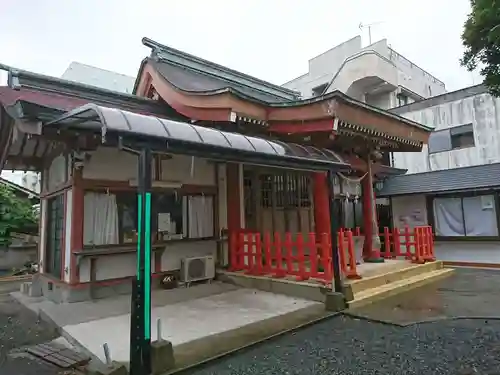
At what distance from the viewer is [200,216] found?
7.61 m

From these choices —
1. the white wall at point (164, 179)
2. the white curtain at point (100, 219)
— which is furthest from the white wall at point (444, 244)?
the white curtain at point (100, 219)

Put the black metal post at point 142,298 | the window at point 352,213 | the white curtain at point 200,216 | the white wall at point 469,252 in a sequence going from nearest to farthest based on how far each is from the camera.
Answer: the black metal post at point 142,298, the white curtain at point 200,216, the white wall at point 469,252, the window at point 352,213

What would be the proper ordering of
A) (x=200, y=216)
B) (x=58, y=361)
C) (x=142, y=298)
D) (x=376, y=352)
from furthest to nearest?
(x=200, y=216)
(x=376, y=352)
(x=58, y=361)
(x=142, y=298)

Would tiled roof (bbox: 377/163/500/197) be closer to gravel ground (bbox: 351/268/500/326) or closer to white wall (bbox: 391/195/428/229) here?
white wall (bbox: 391/195/428/229)

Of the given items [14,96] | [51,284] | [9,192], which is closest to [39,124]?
[14,96]

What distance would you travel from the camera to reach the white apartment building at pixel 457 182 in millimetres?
10523

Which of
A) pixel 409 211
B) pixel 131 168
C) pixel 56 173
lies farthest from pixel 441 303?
pixel 56 173

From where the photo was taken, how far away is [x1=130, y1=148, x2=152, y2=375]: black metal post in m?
3.14

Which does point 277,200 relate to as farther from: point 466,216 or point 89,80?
point 89,80

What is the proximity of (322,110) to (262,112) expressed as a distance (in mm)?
1228

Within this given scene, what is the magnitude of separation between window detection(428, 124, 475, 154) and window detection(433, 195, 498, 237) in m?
4.58

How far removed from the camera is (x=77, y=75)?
67.6 ft

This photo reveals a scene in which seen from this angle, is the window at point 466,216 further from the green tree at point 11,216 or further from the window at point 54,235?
the green tree at point 11,216

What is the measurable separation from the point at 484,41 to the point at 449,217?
20.8 feet
